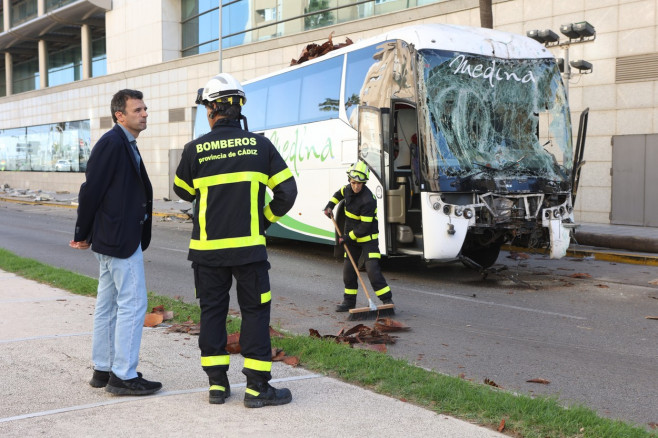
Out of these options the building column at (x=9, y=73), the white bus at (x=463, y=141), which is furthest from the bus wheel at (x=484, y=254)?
the building column at (x=9, y=73)

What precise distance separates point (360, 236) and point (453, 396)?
13.3ft

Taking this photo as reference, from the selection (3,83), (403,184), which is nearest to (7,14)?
(3,83)

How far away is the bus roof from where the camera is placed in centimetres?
1069

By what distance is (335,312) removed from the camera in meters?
8.66

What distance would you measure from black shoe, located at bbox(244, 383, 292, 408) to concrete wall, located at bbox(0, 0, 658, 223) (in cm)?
1525

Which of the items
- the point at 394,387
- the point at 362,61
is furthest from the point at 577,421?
the point at 362,61

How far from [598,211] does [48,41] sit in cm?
4053

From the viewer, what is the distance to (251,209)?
15.5 ft

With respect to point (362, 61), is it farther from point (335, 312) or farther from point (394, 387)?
point (394, 387)

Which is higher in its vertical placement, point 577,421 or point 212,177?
point 212,177

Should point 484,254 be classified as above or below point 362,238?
below

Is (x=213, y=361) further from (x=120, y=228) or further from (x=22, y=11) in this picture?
(x=22, y=11)

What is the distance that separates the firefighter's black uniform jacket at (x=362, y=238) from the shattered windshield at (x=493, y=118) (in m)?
1.78

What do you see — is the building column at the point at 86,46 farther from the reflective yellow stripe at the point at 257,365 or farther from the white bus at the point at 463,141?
the reflective yellow stripe at the point at 257,365
